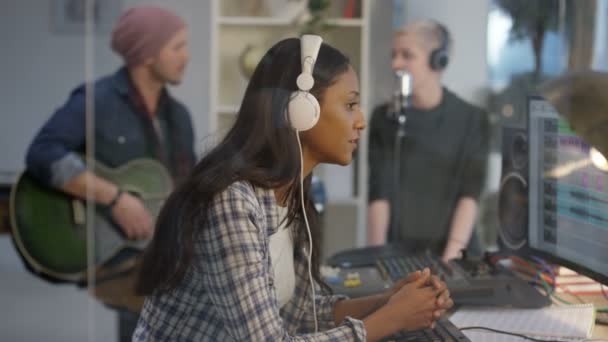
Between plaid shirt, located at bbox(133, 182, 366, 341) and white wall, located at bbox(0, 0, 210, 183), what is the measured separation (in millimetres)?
1394

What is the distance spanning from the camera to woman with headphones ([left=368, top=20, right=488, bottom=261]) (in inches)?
87.8

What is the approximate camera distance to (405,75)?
223 cm

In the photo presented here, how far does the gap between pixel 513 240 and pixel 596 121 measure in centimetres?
72

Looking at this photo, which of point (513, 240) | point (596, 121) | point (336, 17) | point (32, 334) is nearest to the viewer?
point (596, 121)

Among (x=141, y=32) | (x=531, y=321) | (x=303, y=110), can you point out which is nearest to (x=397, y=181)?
(x=141, y=32)

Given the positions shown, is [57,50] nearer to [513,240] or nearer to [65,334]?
[65,334]

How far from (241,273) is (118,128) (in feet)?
5.49

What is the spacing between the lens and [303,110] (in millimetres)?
Answer: 1003

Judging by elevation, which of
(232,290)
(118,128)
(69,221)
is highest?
(118,128)

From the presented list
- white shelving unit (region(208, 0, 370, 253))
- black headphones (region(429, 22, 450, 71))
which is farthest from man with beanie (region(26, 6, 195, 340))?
black headphones (region(429, 22, 450, 71))

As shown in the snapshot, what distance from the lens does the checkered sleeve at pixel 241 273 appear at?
3.13 ft

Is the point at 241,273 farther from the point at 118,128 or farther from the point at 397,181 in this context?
the point at 118,128

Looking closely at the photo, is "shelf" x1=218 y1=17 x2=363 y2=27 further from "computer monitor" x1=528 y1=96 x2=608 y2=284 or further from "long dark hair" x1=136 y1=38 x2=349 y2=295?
"long dark hair" x1=136 y1=38 x2=349 y2=295

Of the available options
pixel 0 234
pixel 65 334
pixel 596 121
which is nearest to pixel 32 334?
pixel 65 334
